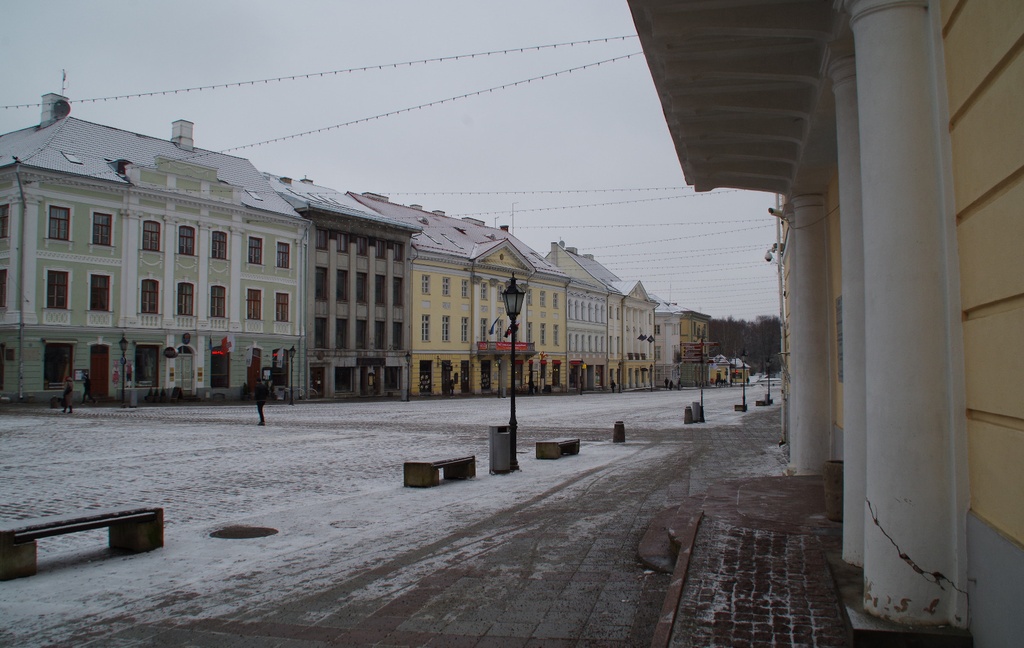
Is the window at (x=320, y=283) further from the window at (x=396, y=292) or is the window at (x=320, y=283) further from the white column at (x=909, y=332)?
the white column at (x=909, y=332)

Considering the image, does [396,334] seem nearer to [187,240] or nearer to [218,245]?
[218,245]

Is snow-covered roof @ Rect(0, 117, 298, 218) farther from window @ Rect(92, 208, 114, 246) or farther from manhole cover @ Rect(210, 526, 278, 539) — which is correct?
manhole cover @ Rect(210, 526, 278, 539)

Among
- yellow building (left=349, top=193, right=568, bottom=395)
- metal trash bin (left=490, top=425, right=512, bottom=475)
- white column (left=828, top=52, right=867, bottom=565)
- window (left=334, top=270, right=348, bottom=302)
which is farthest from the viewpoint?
yellow building (left=349, top=193, right=568, bottom=395)

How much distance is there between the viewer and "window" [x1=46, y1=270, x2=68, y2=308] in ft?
123

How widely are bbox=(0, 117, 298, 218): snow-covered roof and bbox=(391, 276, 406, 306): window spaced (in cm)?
1012

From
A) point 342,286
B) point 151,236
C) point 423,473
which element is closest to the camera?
point 423,473

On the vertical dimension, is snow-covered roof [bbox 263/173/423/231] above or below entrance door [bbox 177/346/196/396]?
above

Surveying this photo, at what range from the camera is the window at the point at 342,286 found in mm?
53125

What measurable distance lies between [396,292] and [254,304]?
12.3 metres

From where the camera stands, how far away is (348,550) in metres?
7.72

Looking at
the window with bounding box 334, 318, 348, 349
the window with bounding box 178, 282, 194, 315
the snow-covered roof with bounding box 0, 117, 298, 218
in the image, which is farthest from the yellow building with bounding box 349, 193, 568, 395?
the window with bounding box 178, 282, 194, 315

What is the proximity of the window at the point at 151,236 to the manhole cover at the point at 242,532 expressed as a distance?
37.1 metres

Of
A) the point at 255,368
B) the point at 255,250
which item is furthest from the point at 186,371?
the point at 255,250

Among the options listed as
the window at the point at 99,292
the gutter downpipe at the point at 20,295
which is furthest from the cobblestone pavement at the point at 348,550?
the window at the point at 99,292
